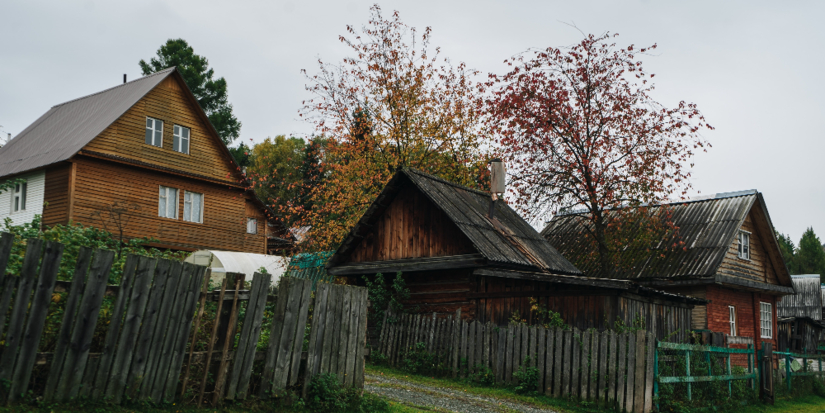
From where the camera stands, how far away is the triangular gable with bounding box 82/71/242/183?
84.8ft

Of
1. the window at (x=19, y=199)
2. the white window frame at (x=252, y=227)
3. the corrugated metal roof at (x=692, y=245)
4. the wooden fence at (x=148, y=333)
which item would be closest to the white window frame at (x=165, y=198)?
the window at (x=19, y=199)

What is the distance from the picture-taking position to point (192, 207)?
2902cm

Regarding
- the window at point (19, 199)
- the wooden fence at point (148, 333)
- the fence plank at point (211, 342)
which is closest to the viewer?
the wooden fence at point (148, 333)

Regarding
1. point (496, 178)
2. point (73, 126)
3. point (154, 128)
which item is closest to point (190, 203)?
point (154, 128)

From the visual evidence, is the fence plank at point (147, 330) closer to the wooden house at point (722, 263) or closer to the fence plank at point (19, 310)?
the fence plank at point (19, 310)

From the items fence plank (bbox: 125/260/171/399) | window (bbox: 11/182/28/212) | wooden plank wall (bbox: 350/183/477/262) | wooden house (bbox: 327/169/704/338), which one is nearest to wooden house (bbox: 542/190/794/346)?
wooden house (bbox: 327/169/704/338)

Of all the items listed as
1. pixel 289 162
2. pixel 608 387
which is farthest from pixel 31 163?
pixel 289 162

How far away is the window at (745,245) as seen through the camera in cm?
2575

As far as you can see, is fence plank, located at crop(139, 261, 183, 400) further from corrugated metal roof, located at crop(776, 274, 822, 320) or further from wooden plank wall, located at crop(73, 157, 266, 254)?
corrugated metal roof, located at crop(776, 274, 822, 320)

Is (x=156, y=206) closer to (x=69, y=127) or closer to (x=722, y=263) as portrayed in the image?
(x=69, y=127)

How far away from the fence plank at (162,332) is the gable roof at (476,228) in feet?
31.6

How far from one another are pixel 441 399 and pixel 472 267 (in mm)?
5246

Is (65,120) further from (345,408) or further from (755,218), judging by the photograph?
(755,218)

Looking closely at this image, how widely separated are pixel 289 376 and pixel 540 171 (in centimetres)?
1669
